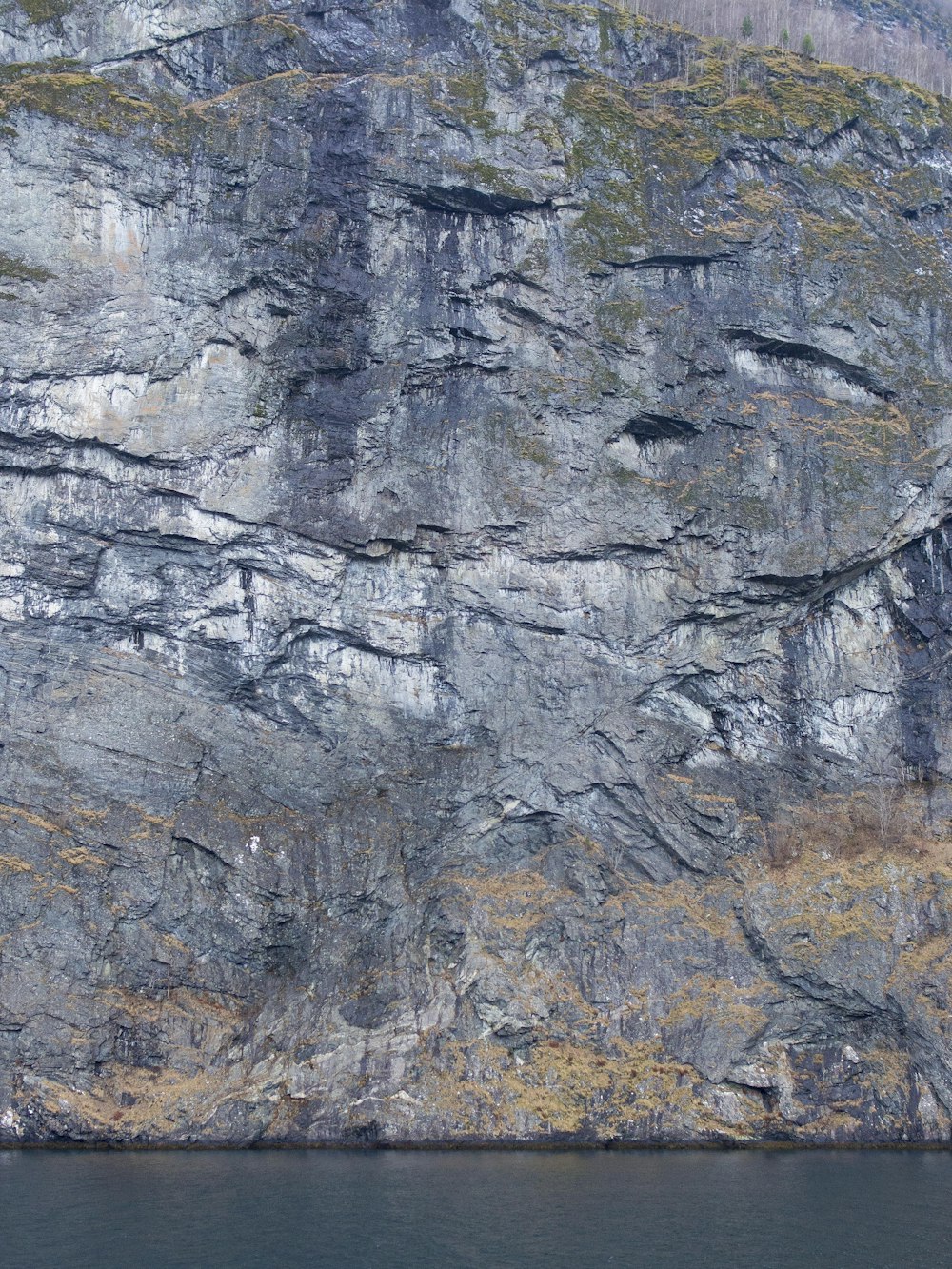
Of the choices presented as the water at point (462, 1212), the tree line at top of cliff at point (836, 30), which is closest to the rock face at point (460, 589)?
the water at point (462, 1212)

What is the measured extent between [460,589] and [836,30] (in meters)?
39.3

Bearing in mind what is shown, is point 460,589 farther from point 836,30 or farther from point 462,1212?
point 836,30

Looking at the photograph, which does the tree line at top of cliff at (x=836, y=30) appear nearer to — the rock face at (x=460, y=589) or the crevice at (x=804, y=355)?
the rock face at (x=460, y=589)

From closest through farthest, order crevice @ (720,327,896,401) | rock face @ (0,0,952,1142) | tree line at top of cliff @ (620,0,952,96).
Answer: rock face @ (0,0,952,1142) → crevice @ (720,327,896,401) → tree line at top of cliff @ (620,0,952,96)

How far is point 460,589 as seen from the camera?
41281 millimetres

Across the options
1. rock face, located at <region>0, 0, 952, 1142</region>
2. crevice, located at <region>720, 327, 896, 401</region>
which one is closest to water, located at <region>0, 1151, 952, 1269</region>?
rock face, located at <region>0, 0, 952, 1142</region>

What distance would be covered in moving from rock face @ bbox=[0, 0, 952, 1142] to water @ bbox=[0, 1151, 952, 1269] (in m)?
4.07

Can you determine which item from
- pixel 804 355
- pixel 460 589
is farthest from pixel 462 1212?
pixel 804 355

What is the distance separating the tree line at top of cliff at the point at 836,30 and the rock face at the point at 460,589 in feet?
25.4

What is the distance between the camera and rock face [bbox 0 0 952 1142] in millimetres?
36094

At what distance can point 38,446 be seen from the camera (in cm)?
3906

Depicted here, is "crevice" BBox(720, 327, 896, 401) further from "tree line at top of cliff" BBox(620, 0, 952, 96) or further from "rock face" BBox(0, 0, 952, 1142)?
"tree line at top of cliff" BBox(620, 0, 952, 96)

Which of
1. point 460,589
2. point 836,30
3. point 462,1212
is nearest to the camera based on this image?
point 462,1212

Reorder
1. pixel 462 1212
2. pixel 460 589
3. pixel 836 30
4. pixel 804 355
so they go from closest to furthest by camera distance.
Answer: pixel 462 1212
pixel 460 589
pixel 804 355
pixel 836 30
